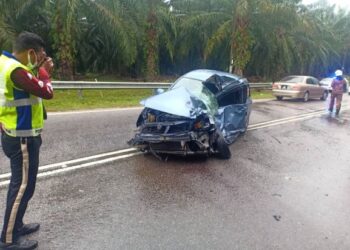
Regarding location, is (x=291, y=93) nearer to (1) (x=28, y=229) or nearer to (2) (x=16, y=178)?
(1) (x=28, y=229)

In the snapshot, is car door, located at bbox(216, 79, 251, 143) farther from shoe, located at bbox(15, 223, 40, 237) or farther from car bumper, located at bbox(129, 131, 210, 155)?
shoe, located at bbox(15, 223, 40, 237)

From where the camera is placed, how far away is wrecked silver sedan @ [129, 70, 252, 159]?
6.75 m

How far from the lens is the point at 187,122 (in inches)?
267

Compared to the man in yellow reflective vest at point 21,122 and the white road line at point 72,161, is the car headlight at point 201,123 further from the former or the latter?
the man in yellow reflective vest at point 21,122

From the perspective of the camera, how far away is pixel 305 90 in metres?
21.2

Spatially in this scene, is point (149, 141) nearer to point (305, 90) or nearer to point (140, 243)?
point (140, 243)

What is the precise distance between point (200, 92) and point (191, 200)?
3.61m

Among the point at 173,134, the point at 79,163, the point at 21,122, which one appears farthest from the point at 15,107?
the point at 173,134

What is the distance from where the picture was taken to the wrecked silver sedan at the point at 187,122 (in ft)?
22.2

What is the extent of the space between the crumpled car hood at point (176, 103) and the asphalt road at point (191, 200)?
0.91 m

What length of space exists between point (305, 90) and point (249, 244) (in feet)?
61.0

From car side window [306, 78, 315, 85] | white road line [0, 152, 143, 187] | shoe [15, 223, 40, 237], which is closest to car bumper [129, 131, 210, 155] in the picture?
white road line [0, 152, 143, 187]

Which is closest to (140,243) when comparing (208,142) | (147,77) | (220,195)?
(220,195)

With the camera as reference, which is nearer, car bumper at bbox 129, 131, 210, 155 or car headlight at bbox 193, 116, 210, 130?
car bumper at bbox 129, 131, 210, 155
